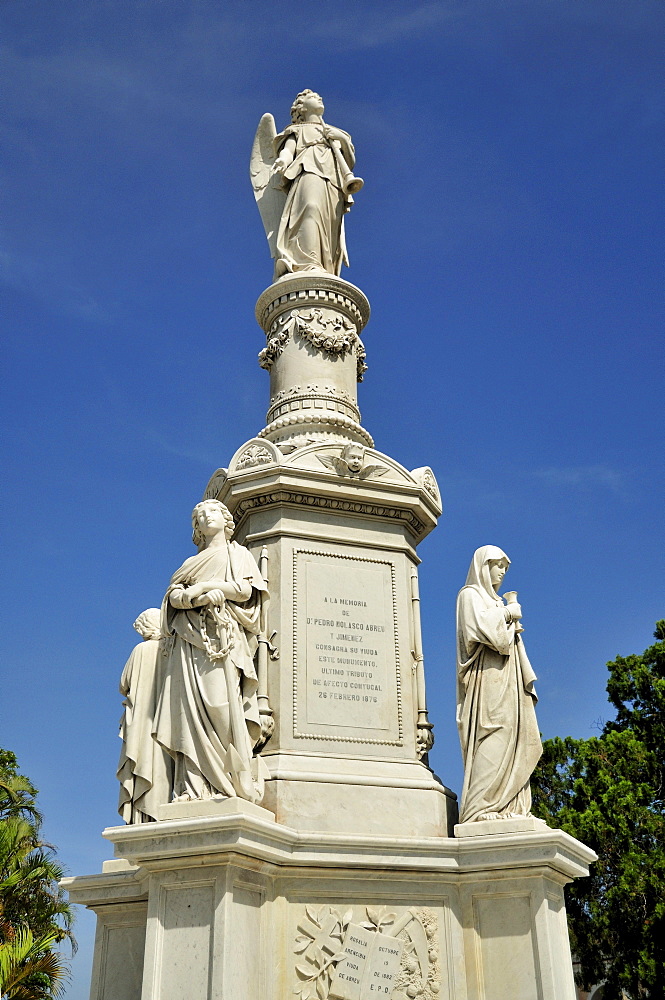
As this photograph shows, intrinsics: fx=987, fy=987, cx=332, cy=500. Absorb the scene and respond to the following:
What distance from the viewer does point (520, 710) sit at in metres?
9.00

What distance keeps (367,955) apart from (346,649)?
2.69 metres

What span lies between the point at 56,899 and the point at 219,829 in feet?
73.5

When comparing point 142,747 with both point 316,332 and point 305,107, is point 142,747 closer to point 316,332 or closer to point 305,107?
point 316,332

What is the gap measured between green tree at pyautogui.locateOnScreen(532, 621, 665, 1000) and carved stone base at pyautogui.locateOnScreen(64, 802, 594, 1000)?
1201cm

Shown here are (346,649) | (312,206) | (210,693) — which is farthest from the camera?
(312,206)

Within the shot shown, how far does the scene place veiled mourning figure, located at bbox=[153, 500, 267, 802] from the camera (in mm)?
7840

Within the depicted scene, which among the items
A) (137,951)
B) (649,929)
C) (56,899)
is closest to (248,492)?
(137,951)

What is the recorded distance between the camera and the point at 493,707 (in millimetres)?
8953

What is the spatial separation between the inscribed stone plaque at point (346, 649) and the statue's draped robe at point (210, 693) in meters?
0.69

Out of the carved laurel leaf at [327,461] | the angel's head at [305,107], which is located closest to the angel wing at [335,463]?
the carved laurel leaf at [327,461]

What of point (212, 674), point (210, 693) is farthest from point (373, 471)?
point (210, 693)

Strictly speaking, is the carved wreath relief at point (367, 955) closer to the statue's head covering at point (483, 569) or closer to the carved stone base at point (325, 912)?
→ the carved stone base at point (325, 912)

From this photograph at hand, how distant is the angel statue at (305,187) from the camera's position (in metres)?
12.3

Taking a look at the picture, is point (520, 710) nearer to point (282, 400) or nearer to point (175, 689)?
point (175, 689)
